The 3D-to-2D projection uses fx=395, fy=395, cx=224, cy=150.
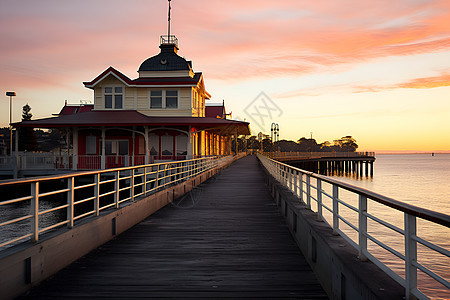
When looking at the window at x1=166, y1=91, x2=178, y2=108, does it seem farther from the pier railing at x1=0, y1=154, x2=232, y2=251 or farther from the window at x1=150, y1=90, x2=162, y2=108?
the pier railing at x1=0, y1=154, x2=232, y2=251

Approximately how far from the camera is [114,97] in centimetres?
3275

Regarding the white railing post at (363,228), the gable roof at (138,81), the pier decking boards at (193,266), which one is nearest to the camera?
the white railing post at (363,228)

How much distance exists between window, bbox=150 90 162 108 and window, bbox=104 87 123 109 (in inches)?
101

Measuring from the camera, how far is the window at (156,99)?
107 feet

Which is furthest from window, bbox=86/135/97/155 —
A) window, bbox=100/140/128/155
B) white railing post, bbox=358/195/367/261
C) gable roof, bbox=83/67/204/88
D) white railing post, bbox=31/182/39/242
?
white railing post, bbox=358/195/367/261

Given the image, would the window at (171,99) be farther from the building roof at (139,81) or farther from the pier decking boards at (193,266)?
the pier decking boards at (193,266)

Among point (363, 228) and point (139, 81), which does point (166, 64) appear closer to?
point (139, 81)

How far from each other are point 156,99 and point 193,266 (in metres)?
27.7

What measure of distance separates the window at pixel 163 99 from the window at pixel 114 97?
261 centimetres

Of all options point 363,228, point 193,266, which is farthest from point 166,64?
point 363,228

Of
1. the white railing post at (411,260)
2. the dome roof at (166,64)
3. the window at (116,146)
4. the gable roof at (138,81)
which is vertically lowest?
the white railing post at (411,260)

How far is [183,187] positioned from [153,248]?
876 cm

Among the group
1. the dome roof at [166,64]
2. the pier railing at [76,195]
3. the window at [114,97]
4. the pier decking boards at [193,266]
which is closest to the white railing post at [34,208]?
the pier railing at [76,195]

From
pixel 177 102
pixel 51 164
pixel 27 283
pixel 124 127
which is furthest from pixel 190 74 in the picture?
pixel 27 283
